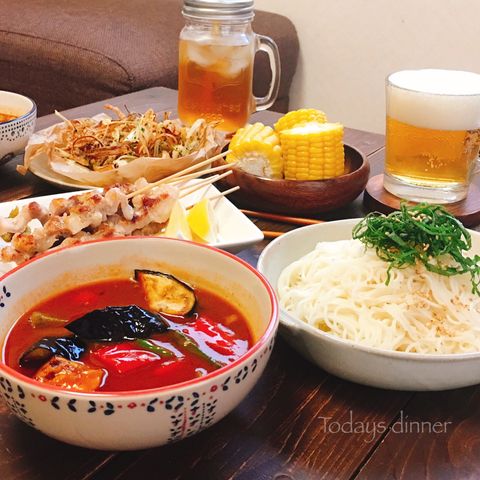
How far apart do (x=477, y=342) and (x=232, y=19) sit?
1.33 m

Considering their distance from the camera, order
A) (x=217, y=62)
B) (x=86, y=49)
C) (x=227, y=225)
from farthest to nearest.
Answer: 1. (x=86, y=49)
2. (x=217, y=62)
3. (x=227, y=225)

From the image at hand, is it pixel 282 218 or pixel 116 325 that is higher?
pixel 116 325

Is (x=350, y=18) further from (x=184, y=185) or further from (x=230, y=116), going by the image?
(x=184, y=185)

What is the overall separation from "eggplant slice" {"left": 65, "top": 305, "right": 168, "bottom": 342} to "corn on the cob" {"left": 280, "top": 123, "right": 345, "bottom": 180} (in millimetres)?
797

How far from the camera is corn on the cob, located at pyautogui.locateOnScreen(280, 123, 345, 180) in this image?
162cm

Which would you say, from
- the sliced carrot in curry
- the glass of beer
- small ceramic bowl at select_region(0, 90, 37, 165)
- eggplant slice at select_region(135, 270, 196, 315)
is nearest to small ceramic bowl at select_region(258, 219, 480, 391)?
eggplant slice at select_region(135, 270, 196, 315)

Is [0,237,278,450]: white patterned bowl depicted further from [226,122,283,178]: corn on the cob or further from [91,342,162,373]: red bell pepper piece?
[226,122,283,178]: corn on the cob

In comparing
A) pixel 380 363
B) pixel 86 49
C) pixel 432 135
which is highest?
pixel 432 135

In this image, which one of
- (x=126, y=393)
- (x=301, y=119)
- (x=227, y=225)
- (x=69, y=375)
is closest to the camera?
(x=126, y=393)

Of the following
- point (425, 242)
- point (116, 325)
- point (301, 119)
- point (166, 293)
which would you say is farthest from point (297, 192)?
point (116, 325)

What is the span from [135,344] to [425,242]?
526mm

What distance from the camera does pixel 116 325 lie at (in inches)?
36.2

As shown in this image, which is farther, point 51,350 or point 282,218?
point 282,218

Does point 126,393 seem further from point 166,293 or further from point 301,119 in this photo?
point 301,119
